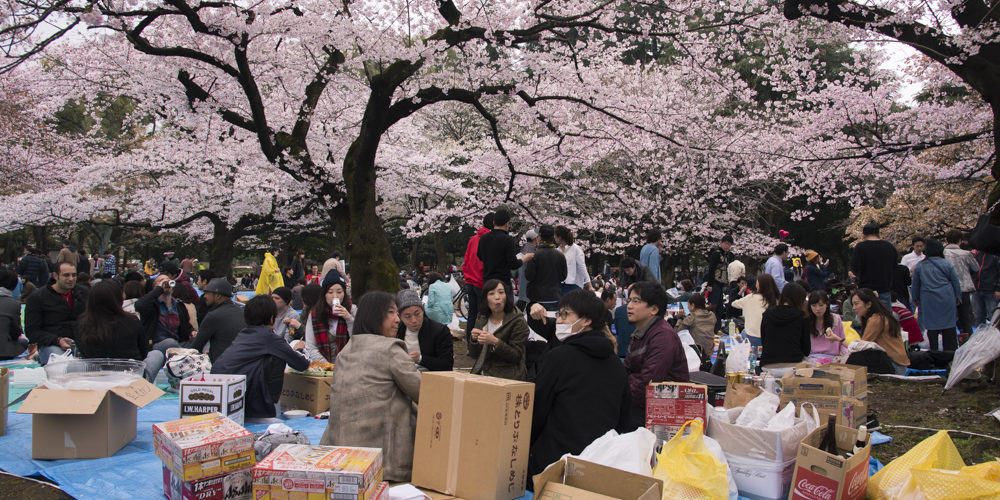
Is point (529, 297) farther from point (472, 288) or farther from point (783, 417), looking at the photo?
point (783, 417)

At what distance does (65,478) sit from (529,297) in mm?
4403

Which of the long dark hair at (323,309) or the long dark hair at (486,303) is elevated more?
the long dark hair at (486,303)

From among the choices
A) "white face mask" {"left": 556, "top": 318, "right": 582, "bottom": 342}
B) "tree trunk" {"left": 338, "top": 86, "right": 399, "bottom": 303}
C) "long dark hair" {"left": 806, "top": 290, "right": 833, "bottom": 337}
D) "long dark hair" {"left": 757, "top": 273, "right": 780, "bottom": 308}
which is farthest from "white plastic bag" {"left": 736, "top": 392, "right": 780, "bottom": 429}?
"tree trunk" {"left": 338, "top": 86, "right": 399, "bottom": 303}

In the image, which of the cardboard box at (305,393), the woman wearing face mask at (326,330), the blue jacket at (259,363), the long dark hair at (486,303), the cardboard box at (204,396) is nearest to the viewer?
the cardboard box at (204,396)

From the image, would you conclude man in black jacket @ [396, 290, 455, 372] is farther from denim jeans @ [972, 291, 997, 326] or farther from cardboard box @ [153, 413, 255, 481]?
denim jeans @ [972, 291, 997, 326]

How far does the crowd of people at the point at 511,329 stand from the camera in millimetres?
3486


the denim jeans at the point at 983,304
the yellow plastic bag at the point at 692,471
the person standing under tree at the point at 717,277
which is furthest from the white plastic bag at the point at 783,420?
the person standing under tree at the point at 717,277

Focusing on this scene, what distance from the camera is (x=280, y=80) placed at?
38.0ft

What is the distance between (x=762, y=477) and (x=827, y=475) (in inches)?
16.2

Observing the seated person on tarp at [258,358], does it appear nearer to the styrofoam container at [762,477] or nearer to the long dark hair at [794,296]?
the styrofoam container at [762,477]

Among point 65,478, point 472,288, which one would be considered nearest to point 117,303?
point 65,478

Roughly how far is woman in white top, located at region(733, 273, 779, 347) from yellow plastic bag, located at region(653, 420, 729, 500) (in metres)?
4.91

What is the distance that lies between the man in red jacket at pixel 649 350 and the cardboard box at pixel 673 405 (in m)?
0.40

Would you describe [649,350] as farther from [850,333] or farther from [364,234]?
[850,333]
